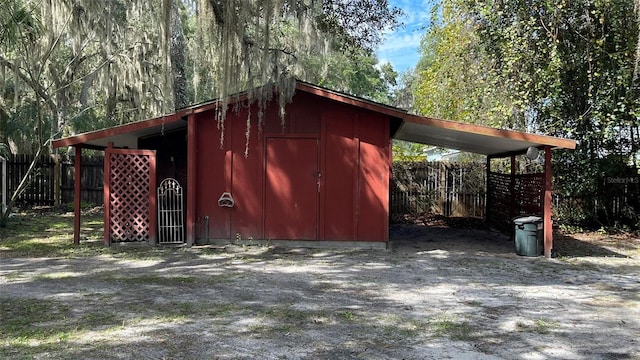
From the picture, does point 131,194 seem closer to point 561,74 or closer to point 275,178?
point 275,178

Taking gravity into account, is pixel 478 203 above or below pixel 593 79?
below

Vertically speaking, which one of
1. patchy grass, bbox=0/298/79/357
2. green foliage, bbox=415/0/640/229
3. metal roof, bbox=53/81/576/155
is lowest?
patchy grass, bbox=0/298/79/357

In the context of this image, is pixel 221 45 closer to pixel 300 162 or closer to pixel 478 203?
pixel 300 162

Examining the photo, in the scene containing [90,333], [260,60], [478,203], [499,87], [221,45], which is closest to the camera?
[90,333]

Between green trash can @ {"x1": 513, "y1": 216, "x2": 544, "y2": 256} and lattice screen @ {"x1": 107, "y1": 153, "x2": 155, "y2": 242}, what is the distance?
264 inches

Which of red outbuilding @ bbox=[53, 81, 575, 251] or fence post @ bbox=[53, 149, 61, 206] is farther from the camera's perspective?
fence post @ bbox=[53, 149, 61, 206]

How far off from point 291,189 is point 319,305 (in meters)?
4.04

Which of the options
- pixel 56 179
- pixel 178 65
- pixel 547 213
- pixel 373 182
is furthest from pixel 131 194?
pixel 56 179

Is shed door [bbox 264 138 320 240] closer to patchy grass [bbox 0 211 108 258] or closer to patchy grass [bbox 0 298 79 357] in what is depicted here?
patchy grass [bbox 0 211 108 258]

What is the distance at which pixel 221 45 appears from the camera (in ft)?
24.8

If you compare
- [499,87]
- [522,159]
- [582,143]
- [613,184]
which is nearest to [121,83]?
[499,87]

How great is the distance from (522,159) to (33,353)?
12.9 m

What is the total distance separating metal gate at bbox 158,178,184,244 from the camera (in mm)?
9148

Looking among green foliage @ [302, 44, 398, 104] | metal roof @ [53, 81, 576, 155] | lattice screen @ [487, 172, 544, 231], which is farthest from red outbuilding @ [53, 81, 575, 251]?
green foliage @ [302, 44, 398, 104]
